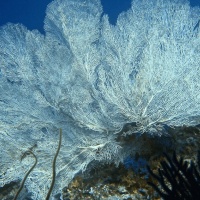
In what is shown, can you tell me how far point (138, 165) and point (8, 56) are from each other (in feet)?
11.7

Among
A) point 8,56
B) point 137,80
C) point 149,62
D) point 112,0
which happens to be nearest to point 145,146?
point 137,80

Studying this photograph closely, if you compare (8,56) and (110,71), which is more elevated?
(8,56)

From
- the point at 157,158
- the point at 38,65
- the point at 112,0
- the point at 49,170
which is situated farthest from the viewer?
the point at 112,0

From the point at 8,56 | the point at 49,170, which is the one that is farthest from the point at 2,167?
the point at 8,56

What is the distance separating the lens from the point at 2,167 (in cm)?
457

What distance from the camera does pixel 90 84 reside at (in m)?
4.71

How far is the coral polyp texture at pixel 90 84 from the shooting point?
401cm

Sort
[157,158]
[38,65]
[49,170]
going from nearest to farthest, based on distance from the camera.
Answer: [157,158], [49,170], [38,65]

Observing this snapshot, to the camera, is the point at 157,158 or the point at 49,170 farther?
the point at 49,170

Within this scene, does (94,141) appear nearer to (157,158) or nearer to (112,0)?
(157,158)

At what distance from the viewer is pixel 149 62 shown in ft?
14.6

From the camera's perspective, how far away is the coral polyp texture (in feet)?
13.2

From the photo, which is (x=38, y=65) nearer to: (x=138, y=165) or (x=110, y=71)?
(x=110, y=71)

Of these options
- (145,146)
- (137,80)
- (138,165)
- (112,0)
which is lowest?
(138,165)
